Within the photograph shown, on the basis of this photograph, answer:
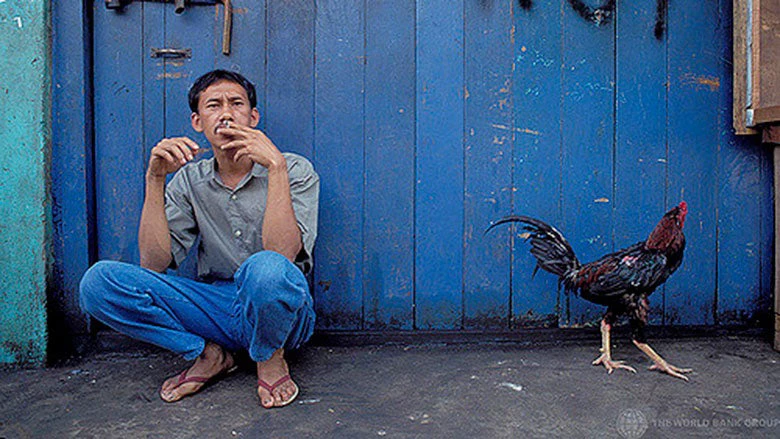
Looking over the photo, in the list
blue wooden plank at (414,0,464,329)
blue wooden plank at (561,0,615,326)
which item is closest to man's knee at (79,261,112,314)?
blue wooden plank at (414,0,464,329)

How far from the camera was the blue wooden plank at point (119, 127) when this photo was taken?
294cm

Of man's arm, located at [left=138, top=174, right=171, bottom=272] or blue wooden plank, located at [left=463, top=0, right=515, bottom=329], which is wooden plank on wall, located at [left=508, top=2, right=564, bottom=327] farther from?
man's arm, located at [left=138, top=174, right=171, bottom=272]

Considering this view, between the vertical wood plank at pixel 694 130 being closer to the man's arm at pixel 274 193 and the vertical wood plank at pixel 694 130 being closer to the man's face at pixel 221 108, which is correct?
the man's arm at pixel 274 193

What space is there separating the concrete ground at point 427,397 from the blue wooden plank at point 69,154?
1.39 ft

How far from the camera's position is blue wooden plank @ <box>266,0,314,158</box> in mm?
2996

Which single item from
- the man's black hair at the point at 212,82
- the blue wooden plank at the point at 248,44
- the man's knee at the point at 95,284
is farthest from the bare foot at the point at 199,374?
the blue wooden plank at the point at 248,44

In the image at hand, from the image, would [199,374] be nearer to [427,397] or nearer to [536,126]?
[427,397]

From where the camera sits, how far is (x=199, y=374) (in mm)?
2428

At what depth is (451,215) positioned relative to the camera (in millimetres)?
3072

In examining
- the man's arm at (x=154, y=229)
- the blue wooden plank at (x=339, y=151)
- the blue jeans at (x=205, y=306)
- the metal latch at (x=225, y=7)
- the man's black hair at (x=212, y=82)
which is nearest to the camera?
the blue jeans at (x=205, y=306)

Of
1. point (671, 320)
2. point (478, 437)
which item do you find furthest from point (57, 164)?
point (671, 320)

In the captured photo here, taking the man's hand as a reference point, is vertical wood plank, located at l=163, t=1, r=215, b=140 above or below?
above

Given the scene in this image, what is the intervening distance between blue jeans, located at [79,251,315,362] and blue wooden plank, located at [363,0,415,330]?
26.8 inches

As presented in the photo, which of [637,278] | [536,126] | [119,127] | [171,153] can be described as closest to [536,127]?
[536,126]
